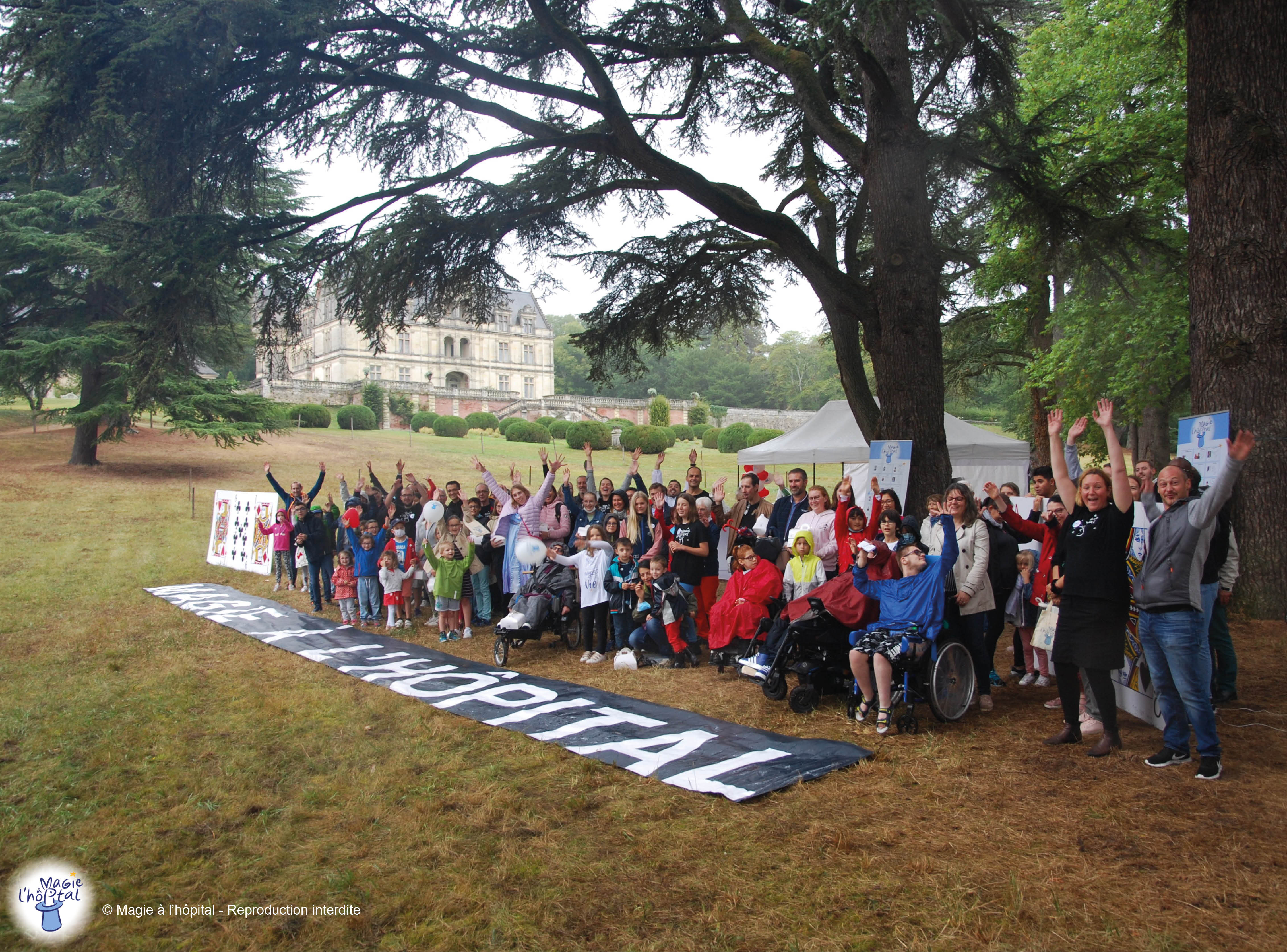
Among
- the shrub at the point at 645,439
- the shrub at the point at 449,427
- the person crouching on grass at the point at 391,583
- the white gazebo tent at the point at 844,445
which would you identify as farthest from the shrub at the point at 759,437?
the person crouching on grass at the point at 391,583

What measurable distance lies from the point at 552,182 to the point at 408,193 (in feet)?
6.24

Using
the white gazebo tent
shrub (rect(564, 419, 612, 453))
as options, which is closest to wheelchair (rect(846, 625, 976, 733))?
the white gazebo tent

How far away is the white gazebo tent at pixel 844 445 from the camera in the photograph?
44.8ft

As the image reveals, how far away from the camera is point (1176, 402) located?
1969cm

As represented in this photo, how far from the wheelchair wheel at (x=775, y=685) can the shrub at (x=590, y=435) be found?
28.7m

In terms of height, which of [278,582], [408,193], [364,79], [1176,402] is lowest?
[278,582]

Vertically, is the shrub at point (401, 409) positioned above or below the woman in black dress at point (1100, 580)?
above

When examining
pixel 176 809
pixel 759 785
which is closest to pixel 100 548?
pixel 176 809

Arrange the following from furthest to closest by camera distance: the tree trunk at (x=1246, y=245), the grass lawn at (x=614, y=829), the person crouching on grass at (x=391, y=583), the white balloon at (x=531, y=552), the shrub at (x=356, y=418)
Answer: the shrub at (x=356, y=418)
the person crouching on grass at (x=391, y=583)
the white balloon at (x=531, y=552)
the tree trunk at (x=1246, y=245)
the grass lawn at (x=614, y=829)

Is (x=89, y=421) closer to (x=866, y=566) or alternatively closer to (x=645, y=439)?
(x=645, y=439)

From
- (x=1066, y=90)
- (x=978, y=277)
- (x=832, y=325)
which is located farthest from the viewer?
(x=978, y=277)

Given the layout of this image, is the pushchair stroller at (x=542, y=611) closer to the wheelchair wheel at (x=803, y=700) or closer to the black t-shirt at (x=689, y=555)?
the black t-shirt at (x=689, y=555)

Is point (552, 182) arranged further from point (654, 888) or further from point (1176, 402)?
point (1176, 402)

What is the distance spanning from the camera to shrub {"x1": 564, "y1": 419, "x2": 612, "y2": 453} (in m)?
35.1
